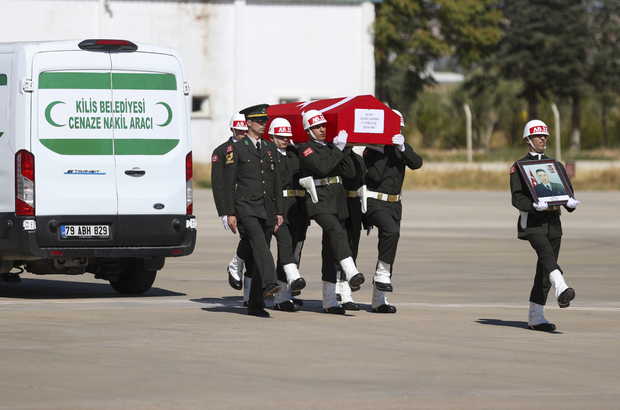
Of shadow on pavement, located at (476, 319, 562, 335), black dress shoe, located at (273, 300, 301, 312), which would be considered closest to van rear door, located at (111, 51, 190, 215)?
black dress shoe, located at (273, 300, 301, 312)

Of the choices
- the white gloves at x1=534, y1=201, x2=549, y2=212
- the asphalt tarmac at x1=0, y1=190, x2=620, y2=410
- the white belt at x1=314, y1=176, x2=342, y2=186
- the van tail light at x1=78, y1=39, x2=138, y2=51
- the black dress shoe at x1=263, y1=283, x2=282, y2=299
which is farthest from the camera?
the van tail light at x1=78, y1=39, x2=138, y2=51

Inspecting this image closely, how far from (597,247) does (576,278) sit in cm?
526

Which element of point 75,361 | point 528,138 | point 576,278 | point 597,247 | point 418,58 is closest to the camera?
point 75,361

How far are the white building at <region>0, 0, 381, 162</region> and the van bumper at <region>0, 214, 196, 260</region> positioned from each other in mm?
29949

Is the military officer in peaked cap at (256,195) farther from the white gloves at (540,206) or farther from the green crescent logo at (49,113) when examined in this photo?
the white gloves at (540,206)

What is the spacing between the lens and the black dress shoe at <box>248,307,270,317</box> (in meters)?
11.5

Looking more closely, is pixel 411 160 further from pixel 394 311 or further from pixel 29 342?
pixel 29 342

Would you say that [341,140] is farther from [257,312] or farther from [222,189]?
[257,312]

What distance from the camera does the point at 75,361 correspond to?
340 inches

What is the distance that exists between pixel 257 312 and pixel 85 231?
210cm

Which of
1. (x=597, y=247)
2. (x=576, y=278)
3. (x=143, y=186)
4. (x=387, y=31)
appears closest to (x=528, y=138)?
(x=143, y=186)

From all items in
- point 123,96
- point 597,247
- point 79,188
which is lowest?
point 597,247

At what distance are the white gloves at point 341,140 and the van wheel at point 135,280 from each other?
286 cm

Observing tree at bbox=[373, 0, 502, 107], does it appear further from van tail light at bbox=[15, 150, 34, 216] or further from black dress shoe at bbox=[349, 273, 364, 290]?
black dress shoe at bbox=[349, 273, 364, 290]
